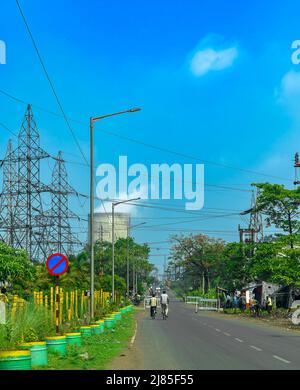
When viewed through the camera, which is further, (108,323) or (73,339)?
(108,323)

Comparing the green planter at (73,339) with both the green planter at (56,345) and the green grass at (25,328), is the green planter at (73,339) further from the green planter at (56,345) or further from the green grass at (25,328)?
the green planter at (56,345)

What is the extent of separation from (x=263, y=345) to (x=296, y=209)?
30.0m

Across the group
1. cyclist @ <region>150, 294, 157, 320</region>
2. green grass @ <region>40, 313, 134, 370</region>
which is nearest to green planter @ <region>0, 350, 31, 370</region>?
green grass @ <region>40, 313, 134, 370</region>

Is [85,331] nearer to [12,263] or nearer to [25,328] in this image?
[12,263]

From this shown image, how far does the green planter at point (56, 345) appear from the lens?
1605 cm

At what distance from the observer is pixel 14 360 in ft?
37.2

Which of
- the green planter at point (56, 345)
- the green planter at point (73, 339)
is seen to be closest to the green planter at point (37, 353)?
the green planter at point (56, 345)

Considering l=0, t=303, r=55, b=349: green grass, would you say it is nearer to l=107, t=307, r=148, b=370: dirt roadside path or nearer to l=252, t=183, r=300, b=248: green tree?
l=107, t=307, r=148, b=370: dirt roadside path

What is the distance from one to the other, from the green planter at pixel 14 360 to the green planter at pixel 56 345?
459cm

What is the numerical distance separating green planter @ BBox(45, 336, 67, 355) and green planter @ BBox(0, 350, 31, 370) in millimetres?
4595

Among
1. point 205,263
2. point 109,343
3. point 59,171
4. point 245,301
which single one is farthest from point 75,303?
point 205,263

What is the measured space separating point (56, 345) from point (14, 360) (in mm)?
4898

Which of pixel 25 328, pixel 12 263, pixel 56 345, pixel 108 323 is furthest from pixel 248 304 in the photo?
→ pixel 25 328

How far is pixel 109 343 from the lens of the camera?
68.3 ft
